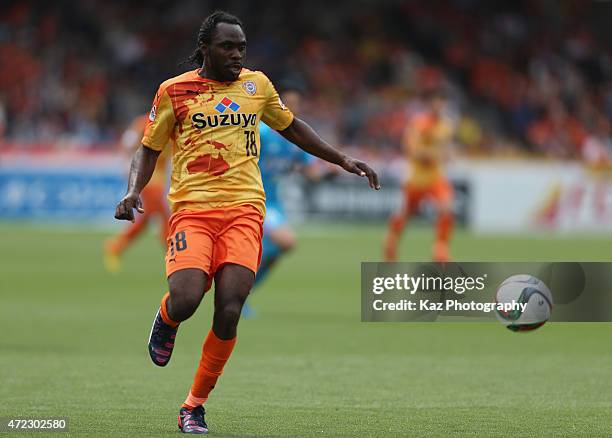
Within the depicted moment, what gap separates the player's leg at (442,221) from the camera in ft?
59.1

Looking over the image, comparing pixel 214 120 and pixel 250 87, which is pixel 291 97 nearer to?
pixel 250 87

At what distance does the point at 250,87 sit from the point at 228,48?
0.97 ft

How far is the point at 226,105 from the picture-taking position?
267 inches

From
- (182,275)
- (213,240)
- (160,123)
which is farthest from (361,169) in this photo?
(182,275)

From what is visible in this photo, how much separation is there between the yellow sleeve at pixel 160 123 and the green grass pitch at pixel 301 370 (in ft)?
5.17

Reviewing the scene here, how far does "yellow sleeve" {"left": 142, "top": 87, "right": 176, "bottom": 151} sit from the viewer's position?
6781 mm

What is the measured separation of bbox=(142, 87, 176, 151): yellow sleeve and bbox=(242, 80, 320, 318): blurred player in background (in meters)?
5.53

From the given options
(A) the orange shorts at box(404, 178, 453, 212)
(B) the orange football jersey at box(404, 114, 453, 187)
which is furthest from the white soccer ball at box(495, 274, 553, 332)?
(B) the orange football jersey at box(404, 114, 453, 187)

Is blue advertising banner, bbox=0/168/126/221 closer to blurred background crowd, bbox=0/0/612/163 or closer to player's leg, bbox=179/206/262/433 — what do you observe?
blurred background crowd, bbox=0/0/612/163

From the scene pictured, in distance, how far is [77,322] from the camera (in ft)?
40.5

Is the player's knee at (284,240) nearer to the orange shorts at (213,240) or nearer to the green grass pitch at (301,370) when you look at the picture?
the green grass pitch at (301,370)

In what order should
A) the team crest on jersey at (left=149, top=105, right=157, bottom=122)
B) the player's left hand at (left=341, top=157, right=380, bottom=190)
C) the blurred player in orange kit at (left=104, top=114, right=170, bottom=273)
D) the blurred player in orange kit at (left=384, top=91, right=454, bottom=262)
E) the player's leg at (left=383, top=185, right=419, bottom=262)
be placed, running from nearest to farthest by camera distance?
the team crest on jersey at (left=149, top=105, right=157, bottom=122) → the player's left hand at (left=341, top=157, right=380, bottom=190) → the blurred player in orange kit at (left=104, top=114, right=170, bottom=273) → the blurred player in orange kit at (left=384, top=91, right=454, bottom=262) → the player's leg at (left=383, top=185, right=419, bottom=262)

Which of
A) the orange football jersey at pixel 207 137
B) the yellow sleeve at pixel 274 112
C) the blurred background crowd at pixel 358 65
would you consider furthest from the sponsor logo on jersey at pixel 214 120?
the blurred background crowd at pixel 358 65

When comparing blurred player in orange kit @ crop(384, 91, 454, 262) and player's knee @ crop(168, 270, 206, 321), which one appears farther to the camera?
blurred player in orange kit @ crop(384, 91, 454, 262)
